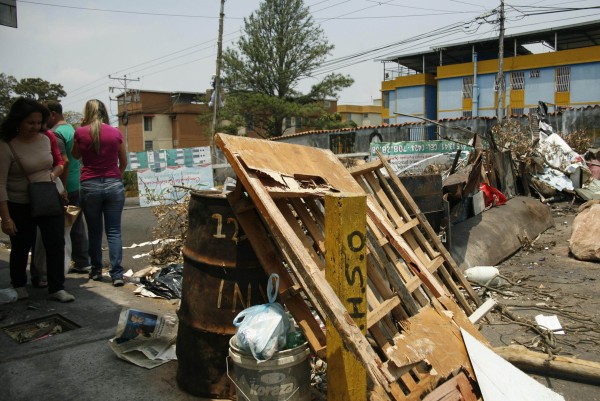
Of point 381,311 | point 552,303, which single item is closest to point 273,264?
point 381,311

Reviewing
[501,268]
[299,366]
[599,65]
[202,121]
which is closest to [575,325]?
[501,268]

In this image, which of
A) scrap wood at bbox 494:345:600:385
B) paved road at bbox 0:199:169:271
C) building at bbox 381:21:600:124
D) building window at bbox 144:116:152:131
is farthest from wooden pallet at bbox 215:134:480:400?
building window at bbox 144:116:152:131

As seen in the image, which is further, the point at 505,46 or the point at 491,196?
the point at 505,46

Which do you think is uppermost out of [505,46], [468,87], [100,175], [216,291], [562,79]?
[505,46]

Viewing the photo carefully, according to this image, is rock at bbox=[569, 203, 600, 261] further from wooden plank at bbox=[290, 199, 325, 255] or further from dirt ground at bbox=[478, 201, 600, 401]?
wooden plank at bbox=[290, 199, 325, 255]

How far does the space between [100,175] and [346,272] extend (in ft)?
11.5

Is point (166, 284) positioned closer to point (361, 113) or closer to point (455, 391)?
point (455, 391)

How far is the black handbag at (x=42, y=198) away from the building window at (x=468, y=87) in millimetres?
39230

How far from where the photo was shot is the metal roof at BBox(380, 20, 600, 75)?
35.0 m

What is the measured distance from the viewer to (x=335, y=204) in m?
2.27

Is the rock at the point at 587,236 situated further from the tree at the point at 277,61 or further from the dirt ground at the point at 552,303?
the tree at the point at 277,61

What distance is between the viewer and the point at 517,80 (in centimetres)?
3700

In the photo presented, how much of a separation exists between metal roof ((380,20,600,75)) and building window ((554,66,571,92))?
222cm

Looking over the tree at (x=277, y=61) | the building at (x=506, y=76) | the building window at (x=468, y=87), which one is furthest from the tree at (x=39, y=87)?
the building window at (x=468, y=87)
